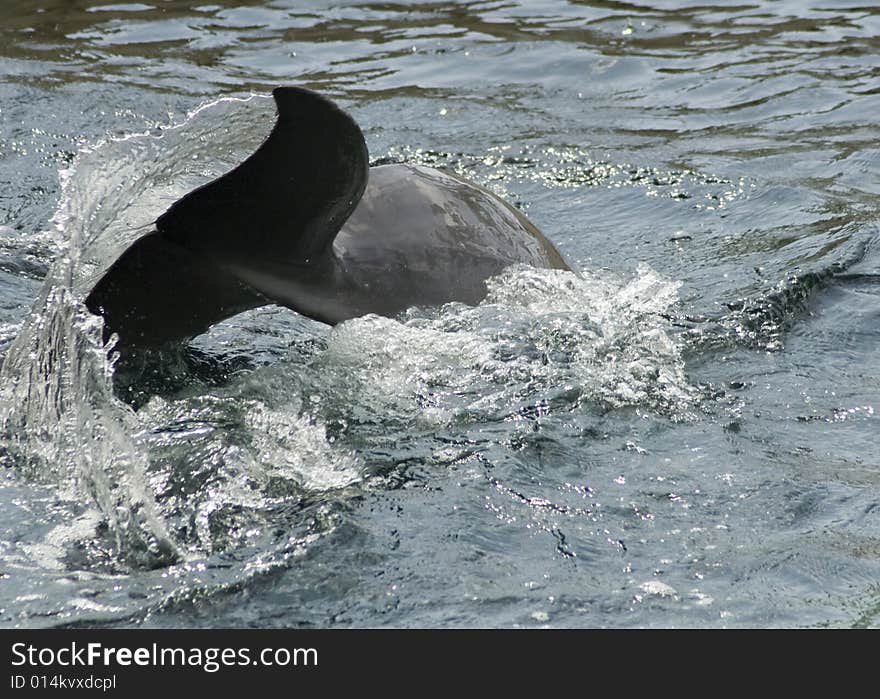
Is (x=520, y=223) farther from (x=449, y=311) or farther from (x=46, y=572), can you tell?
(x=46, y=572)

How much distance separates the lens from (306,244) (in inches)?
157

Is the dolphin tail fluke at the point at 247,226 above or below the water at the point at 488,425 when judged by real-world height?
above

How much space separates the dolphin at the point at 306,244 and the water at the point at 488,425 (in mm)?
96

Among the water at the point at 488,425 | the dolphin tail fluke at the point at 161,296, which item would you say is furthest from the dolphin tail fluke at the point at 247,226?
the water at the point at 488,425

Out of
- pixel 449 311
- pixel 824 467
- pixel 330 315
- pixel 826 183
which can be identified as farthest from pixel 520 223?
pixel 826 183

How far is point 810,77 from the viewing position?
28.1ft

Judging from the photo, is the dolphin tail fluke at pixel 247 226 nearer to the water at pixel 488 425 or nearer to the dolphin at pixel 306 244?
the dolphin at pixel 306 244

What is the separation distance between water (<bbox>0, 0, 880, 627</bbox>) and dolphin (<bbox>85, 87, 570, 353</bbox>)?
10cm

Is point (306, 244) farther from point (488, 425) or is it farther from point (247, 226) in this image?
point (488, 425)

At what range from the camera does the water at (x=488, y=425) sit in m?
3.13

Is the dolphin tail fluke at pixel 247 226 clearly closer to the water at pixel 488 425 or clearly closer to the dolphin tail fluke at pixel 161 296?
the dolphin tail fluke at pixel 161 296

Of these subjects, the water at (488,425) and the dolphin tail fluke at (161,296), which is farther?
the dolphin tail fluke at (161,296)

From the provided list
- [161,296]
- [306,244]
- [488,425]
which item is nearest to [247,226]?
[306,244]

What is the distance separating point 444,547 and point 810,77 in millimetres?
6228
